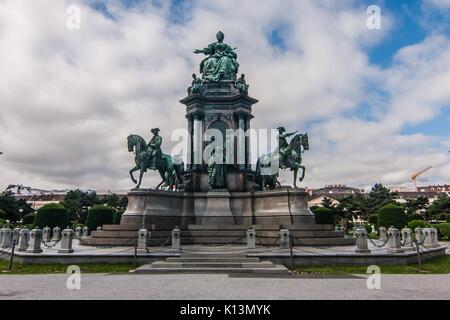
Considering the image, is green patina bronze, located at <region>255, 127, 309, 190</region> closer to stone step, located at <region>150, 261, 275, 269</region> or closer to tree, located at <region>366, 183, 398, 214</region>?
stone step, located at <region>150, 261, 275, 269</region>

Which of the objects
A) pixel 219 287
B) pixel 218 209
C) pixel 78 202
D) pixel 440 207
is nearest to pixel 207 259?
pixel 219 287

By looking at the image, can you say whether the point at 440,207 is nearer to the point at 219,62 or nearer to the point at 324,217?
the point at 324,217

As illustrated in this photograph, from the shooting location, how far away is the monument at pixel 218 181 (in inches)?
982

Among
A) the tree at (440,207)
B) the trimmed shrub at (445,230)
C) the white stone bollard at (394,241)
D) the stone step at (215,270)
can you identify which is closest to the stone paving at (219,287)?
the stone step at (215,270)

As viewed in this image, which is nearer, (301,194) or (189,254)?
(189,254)

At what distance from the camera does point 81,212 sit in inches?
3322

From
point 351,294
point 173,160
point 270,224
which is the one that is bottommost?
point 351,294

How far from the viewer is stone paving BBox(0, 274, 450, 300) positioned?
11.1 metres

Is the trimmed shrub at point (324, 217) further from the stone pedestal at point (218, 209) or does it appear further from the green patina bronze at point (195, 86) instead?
the green patina bronze at point (195, 86)

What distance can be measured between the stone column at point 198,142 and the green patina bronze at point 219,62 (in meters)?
4.14

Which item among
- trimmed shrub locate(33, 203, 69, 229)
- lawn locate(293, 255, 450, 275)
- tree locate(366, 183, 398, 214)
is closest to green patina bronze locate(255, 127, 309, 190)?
lawn locate(293, 255, 450, 275)
